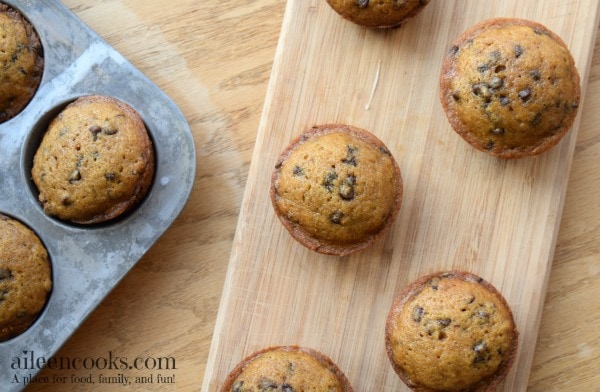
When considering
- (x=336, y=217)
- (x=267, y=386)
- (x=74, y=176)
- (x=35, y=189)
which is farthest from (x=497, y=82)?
(x=35, y=189)

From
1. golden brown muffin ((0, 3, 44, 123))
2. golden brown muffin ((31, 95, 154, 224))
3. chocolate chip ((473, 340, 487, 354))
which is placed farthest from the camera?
golden brown muffin ((0, 3, 44, 123))

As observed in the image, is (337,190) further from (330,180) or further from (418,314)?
(418,314)

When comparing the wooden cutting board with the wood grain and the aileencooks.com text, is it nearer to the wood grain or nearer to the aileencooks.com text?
the wood grain

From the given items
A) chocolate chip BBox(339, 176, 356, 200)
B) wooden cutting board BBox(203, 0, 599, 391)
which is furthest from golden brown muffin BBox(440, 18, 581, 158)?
chocolate chip BBox(339, 176, 356, 200)

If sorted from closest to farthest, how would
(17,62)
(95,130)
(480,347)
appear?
1. (480,347)
2. (95,130)
3. (17,62)

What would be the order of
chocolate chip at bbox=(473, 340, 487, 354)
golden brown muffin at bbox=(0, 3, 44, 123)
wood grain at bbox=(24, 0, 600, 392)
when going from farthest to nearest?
wood grain at bbox=(24, 0, 600, 392) < golden brown muffin at bbox=(0, 3, 44, 123) < chocolate chip at bbox=(473, 340, 487, 354)

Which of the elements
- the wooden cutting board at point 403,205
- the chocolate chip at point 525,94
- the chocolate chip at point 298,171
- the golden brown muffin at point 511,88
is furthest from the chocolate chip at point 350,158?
the chocolate chip at point 525,94
